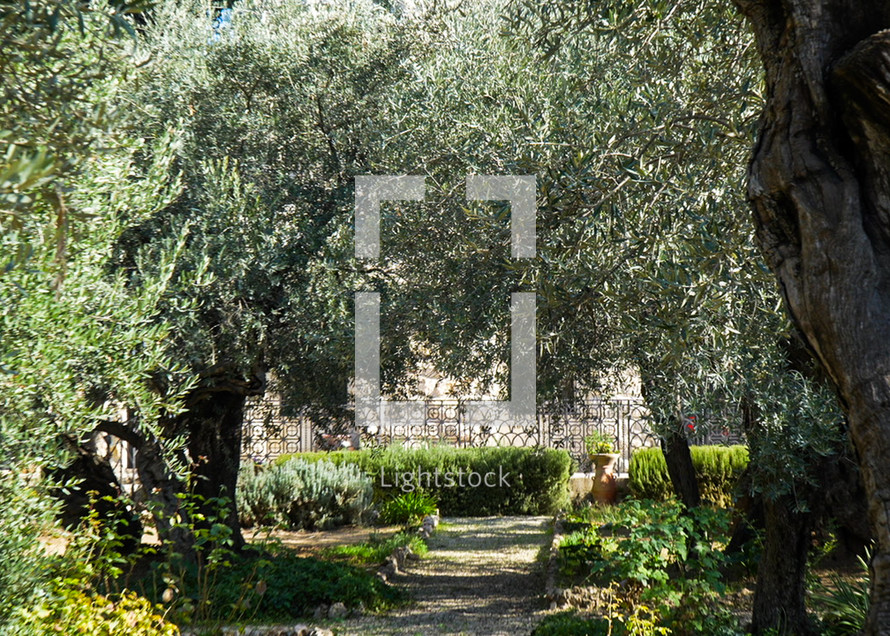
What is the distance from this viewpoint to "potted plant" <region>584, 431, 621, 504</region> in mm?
14297

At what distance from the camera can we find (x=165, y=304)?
596cm

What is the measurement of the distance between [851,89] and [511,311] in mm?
3721

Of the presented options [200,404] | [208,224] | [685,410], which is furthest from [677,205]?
[200,404]

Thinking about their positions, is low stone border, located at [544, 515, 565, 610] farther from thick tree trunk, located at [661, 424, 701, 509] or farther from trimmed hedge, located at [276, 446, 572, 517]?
trimmed hedge, located at [276, 446, 572, 517]

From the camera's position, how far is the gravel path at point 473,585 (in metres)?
7.34

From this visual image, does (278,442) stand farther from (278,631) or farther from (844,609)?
(844,609)

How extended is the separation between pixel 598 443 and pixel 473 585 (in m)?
5.63

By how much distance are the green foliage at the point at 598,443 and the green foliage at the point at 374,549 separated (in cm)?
403

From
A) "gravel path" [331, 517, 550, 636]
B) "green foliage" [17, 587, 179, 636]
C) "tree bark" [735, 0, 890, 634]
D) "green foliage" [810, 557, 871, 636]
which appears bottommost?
"gravel path" [331, 517, 550, 636]

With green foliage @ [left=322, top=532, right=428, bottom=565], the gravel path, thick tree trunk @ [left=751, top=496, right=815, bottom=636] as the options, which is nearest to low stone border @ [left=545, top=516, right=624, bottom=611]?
the gravel path

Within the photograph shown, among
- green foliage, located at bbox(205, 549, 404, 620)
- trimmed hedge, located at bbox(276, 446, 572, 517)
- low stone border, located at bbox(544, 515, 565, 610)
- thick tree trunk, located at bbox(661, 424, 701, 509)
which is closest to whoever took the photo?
green foliage, located at bbox(205, 549, 404, 620)

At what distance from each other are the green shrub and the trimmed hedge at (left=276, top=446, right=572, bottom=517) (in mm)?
904

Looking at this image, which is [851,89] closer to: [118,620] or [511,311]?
[511,311]

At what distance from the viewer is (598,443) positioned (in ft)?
47.2
